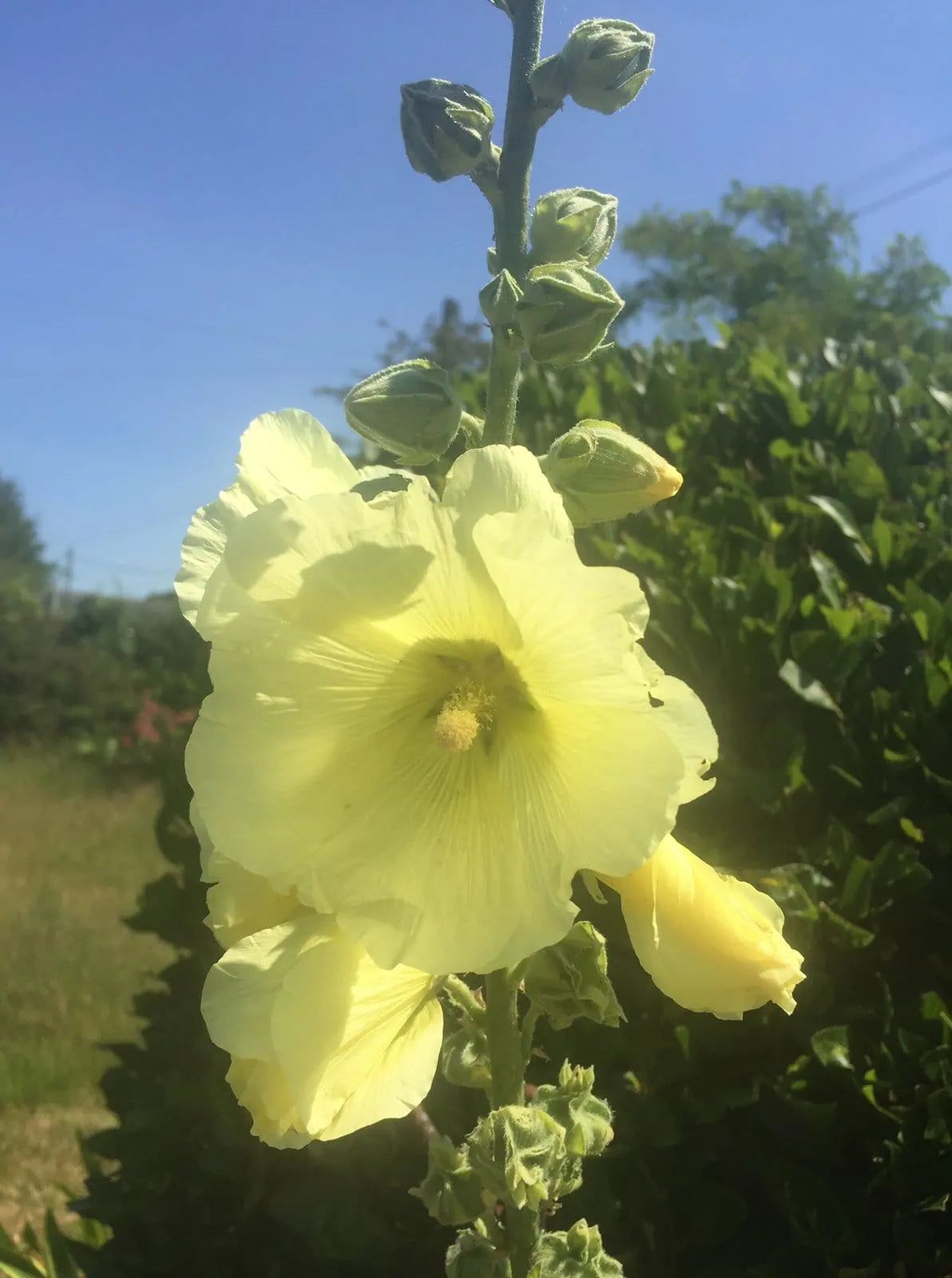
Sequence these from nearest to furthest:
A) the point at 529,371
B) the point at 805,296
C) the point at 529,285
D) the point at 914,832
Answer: the point at 529,285
the point at 914,832
the point at 529,371
the point at 805,296

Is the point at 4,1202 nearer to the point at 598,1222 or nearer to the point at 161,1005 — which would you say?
the point at 161,1005

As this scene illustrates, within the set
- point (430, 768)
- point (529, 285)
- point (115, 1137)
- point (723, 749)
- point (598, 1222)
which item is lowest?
point (115, 1137)

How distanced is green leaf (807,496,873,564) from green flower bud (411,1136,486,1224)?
2.18 meters

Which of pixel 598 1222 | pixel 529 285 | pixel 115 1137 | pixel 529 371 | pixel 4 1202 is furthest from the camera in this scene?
pixel 529 371

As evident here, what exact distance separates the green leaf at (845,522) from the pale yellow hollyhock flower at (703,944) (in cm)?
213

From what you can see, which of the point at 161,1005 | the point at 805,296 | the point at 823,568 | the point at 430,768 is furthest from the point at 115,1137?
the point at 805,296

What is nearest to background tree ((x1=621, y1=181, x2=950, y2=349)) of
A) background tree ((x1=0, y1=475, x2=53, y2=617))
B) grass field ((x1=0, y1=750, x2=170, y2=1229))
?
grass field ((x1=0, y1=750, x2=170, y2=1229))

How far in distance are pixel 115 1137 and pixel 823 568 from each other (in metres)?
2.43

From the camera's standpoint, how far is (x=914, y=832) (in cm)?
238

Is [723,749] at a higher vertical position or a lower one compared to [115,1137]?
higher

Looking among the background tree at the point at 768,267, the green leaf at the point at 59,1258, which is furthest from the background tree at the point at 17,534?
the green leaf at the point at 59,1258

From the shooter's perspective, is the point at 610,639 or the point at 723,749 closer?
the point at 610,639

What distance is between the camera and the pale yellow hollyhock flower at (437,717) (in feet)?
3.19

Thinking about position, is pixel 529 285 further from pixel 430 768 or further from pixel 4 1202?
pixel 4 1202
